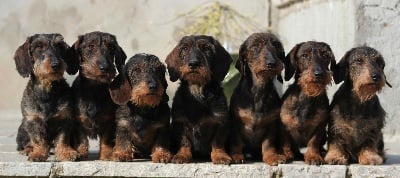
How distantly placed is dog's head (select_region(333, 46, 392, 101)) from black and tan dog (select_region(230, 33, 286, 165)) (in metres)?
0.71

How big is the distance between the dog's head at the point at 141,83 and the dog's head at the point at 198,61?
177 millimetres

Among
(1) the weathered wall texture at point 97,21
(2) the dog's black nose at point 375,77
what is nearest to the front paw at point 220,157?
(2) the dog's black nose at point 375,77

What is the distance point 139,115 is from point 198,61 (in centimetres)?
91

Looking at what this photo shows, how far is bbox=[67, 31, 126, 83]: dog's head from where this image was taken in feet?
24.5

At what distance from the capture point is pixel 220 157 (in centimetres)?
750

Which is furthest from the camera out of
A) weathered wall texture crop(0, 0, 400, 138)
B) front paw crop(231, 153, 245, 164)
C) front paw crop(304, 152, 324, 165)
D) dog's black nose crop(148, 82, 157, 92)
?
weathered wall texture crop(0, 0, 400, 138)

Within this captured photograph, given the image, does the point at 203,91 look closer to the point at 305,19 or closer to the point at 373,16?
the point at 373,16

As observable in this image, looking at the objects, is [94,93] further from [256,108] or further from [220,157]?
[256,108]

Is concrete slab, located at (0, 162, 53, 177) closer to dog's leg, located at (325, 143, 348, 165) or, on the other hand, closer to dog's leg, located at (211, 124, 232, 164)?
dog's leg, located at (211, 124, 232, 164)

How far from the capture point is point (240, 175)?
7.39 m

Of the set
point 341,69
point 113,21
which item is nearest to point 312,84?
point 341,69

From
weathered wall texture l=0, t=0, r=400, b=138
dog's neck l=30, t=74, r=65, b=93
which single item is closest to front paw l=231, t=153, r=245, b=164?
dog's neck l=30, t=74, r=65, b=93

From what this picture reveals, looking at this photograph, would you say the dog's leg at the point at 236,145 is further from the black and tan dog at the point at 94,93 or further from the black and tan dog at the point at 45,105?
the black and tan dog at the point at 45,105

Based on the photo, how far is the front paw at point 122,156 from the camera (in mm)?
7590
